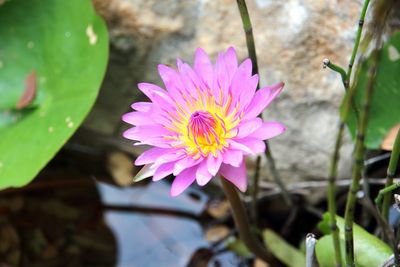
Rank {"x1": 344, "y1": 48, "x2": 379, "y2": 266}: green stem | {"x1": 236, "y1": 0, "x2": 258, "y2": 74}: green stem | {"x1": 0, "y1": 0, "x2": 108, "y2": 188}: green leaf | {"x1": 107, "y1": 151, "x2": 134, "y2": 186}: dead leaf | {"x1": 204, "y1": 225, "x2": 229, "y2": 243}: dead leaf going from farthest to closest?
{"x1": 107, "y1": 151, "x2": 134, "y2": 186}: dead leaf
{"x1": 204, "y1": 225, "x2": 229, "y2": 243}: dead leaf
{"x1": 0, "y1": 0, "x2": 108, "y2": 188}: green leaf
{"x1": 236, "y1": 0, "x2": 258, "y2": 74}: green stem
{"x1": 344, "y1": 48, "x2": 379, "y2": 266}: green stem

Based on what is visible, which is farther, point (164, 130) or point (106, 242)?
point (106, 242)

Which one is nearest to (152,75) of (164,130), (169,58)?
(169,58)

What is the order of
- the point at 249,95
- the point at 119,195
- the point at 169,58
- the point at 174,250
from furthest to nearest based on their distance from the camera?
the point at 119,195
the point at 174,250
the point at 169,58
the point at 249,95

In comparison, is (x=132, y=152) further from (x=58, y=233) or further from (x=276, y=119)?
(x=276, y=119)

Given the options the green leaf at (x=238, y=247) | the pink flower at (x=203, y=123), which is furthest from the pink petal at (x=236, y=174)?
the green leaf at (x=238, y=247)

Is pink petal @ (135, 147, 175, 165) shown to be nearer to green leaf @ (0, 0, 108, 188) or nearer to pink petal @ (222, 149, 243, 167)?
pink petal @ (222, 149, 243, 167)

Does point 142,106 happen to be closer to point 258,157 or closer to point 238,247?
point 258,157

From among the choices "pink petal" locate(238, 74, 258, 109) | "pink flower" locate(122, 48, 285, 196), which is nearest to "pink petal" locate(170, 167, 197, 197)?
"pink flower" locate(122, 48, 285, 196)

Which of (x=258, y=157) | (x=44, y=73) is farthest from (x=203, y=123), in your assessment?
(x=44, y=73)
